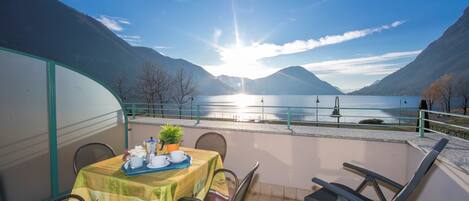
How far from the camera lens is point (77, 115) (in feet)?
9.73

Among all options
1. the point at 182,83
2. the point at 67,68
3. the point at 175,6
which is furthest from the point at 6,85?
the point at 182,83

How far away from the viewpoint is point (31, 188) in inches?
94.0

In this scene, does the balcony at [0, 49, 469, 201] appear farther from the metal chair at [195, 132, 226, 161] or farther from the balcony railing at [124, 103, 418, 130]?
the metal chair at [195, 132, 226, 161]

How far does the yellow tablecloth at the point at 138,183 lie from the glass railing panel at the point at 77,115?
151 centimetres

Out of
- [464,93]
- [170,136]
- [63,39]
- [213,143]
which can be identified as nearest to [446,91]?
[464,93]

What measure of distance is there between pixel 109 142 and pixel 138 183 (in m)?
2.75

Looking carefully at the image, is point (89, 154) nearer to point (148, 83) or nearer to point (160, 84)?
point (160, 84)

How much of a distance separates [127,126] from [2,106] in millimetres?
2063

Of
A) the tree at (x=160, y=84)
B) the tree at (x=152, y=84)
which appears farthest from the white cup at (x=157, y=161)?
the tree at (x=160, y=84)

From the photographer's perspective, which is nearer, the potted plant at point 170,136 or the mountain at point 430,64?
the potted plant at point 170,136

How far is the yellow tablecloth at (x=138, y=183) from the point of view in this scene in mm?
1376

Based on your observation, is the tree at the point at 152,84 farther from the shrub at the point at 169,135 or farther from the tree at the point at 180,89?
the shrub at the point at 169,135

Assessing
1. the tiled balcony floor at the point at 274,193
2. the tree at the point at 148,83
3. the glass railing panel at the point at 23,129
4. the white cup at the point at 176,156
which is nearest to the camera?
the white cup at the point at 176,156

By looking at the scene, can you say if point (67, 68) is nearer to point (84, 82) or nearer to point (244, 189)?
point (84, 82)
